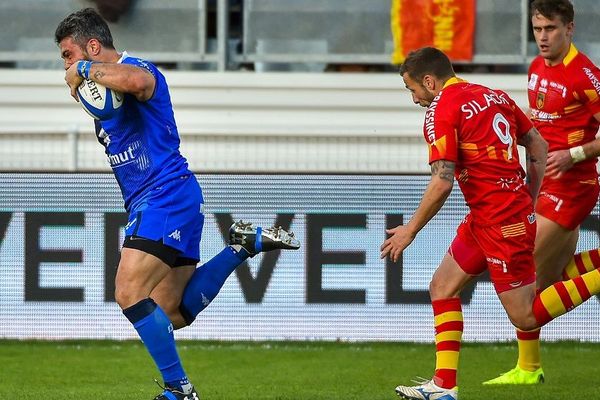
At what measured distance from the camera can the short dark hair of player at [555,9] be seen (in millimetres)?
7551

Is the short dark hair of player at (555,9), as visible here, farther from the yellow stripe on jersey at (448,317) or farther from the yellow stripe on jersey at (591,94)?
the yellow stripe on jersey at (448,317)

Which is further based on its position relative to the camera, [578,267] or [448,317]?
[578,267]

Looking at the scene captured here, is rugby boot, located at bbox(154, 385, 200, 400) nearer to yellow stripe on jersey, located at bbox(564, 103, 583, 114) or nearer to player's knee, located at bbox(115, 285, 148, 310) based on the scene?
player's knee, located at bbox(115, 285, 148, 310)

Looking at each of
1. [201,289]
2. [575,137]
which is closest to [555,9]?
[575,137]

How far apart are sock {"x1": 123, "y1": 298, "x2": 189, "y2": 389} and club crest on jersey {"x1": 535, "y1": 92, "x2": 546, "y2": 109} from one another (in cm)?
294

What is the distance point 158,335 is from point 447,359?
1.48 m

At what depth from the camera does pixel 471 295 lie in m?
9.54

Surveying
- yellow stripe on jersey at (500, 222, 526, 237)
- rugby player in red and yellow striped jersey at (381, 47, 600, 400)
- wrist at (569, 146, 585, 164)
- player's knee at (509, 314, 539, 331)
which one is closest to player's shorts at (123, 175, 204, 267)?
rugby player in red and yellow striped jersey at (381, 47, 600, 400)

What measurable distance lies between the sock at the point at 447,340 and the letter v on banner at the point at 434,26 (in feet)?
19.0

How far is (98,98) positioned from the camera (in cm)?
609

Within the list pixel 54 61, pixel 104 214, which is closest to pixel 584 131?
pixel 104 214

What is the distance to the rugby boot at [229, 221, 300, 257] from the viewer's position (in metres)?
6.94

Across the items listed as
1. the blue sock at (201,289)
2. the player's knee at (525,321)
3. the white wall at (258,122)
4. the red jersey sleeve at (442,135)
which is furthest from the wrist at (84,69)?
the white wall at (258,122)

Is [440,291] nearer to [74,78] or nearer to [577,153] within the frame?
[577,153]
